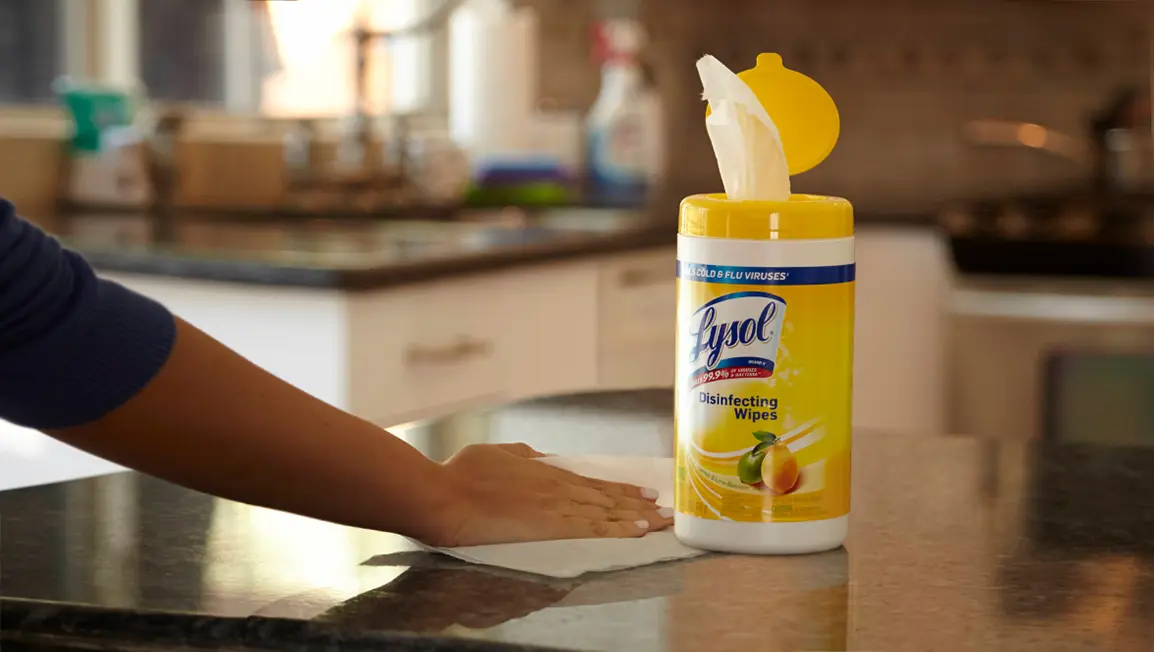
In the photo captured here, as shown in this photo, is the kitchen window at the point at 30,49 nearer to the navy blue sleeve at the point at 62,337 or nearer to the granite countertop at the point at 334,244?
the granite countertop at the point at 334,244

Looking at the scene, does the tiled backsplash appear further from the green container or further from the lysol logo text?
the lysol logo text

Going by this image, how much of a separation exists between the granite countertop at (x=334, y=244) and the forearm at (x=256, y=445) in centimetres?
112

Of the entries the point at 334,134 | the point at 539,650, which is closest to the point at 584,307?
the point at 334,134

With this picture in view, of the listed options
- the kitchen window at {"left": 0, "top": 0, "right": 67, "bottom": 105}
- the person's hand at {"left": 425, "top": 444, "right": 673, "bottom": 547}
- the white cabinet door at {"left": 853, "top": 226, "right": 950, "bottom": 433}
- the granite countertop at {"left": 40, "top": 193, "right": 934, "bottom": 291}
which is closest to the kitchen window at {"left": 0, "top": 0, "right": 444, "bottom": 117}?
the kitchen window at {"left": 0, "top": 0, "right": 67, "bottom": 105}

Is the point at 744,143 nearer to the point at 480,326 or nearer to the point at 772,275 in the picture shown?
the point at 772,275

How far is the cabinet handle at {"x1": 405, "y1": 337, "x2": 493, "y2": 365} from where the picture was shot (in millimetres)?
2020

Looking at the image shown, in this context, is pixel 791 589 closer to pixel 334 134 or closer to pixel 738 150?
pixel 738 150

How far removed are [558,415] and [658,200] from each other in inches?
84.5

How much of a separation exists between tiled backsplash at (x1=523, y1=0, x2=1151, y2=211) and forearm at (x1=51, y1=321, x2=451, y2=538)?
2880 mm

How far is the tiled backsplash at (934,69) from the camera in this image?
3.65 meters

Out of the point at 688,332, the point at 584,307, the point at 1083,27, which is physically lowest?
the point at 584,307

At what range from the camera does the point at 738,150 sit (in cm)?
76

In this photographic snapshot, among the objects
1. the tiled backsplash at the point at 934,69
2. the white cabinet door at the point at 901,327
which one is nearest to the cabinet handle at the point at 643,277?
the white cabinet door at the point at 901,327

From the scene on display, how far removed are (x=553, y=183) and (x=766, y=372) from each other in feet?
8.31
